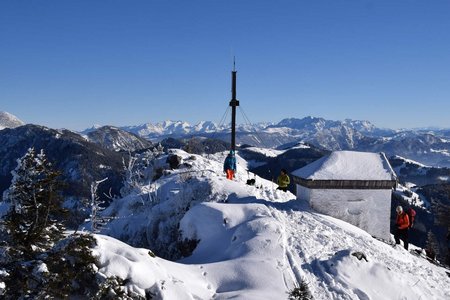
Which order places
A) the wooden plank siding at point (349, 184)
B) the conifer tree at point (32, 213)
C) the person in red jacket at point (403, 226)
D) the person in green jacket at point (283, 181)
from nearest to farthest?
the conifer tree at point (32, 213), the person in red jacket at point (403, 226), the wooden plank siding at point (349, 184), the person in green jacket at point (283, 181)

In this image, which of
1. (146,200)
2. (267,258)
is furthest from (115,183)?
(267,258)

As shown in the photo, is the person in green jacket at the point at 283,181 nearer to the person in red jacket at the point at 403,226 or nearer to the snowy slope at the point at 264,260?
the snowy slope at the point at 264,260

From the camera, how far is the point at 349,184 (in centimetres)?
2003

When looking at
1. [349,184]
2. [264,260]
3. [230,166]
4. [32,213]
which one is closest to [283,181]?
[230,166]

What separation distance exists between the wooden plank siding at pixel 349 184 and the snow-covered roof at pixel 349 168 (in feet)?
0.54

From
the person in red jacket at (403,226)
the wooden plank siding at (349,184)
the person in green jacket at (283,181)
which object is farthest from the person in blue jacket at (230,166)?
the person in red jacket at (403,226)

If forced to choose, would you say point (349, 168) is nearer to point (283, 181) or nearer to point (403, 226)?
point (403, 226)

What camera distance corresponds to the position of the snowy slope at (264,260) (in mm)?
11164

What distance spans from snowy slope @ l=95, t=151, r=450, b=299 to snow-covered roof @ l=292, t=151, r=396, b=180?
2052mm

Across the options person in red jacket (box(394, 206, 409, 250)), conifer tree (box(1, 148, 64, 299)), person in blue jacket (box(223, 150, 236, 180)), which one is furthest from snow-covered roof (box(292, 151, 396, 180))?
conifer tree (box(1, 148, 64, 299))

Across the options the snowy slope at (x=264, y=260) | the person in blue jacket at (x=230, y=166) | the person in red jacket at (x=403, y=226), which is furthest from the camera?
the person in blue jacket at (x=230, y=166)

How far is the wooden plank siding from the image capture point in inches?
779

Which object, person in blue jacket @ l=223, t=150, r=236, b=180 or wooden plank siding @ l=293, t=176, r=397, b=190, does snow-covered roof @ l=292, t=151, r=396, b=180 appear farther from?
person in blue jacket @ l=223, t=150, r=236, b=180

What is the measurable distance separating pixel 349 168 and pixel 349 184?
111 centimetres
